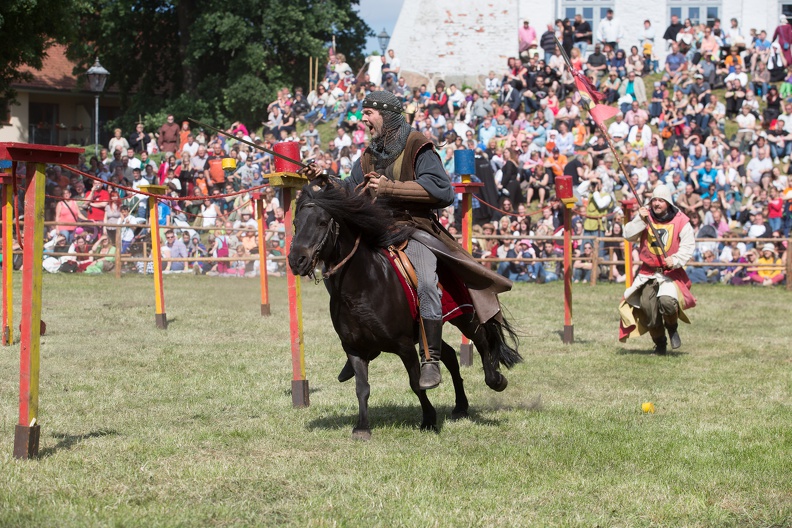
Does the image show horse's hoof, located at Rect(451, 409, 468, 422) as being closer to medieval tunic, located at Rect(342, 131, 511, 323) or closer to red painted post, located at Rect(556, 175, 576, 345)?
medieval tunic, located at Rect(342, 131, 511, 323)

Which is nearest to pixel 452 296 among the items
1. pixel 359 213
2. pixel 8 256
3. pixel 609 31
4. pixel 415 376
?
pixel 415 376

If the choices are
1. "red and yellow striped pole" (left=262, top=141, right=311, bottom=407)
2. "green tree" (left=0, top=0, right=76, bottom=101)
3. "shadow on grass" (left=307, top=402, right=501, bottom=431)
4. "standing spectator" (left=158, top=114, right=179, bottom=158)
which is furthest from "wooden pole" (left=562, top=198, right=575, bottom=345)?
"standing spectator" (left=158, top=114, right=179, bottom=158)

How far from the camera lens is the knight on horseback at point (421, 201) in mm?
7484

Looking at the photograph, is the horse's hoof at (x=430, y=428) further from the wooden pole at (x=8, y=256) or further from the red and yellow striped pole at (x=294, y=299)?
the wooden pole at (x=8, y=256)

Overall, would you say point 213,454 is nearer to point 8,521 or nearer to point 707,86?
point 8,521

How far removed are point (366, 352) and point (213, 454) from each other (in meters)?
1.31

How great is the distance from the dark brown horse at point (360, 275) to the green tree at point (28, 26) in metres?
16.1

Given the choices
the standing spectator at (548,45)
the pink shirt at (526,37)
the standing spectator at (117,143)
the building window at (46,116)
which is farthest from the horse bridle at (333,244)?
the building window at (46,116)

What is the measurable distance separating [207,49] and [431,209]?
3025 centimetres

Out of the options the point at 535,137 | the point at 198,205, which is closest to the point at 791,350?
the point at 535,137

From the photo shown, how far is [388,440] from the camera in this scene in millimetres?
7316

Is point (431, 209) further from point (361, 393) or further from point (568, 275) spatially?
point (568, 275)

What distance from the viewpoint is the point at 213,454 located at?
22.3ft

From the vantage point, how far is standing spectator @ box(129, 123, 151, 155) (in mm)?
28234
